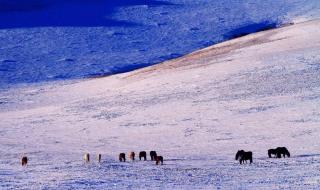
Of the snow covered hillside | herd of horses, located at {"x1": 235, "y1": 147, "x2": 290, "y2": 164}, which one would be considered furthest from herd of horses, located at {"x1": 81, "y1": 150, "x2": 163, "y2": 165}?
the snow covered hillside

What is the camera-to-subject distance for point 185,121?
128ft

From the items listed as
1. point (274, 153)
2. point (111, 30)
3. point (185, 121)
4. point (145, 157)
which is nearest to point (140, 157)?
point (145, 157)

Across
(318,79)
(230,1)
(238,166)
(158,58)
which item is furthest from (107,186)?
(230,1)

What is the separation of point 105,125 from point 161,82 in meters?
11.1

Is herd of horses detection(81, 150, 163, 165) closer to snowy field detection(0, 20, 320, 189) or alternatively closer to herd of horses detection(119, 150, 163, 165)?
herd of horses detection(119, 150, 163, 165)

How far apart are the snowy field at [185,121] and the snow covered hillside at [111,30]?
199 inches

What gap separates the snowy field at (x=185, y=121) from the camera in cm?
2237

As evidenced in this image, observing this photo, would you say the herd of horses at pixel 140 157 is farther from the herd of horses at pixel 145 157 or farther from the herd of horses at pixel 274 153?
the herd of horses at pixel 274 153

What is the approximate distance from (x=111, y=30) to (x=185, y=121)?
3877cm

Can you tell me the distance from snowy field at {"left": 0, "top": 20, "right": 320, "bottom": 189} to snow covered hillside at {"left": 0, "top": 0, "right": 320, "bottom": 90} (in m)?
5.05

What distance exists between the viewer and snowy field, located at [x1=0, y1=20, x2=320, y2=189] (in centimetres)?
2237

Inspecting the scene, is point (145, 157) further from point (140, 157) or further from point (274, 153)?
point (274, 153)

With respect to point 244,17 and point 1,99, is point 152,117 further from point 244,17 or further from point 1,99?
point 244,17

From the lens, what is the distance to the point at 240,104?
4097 cm
